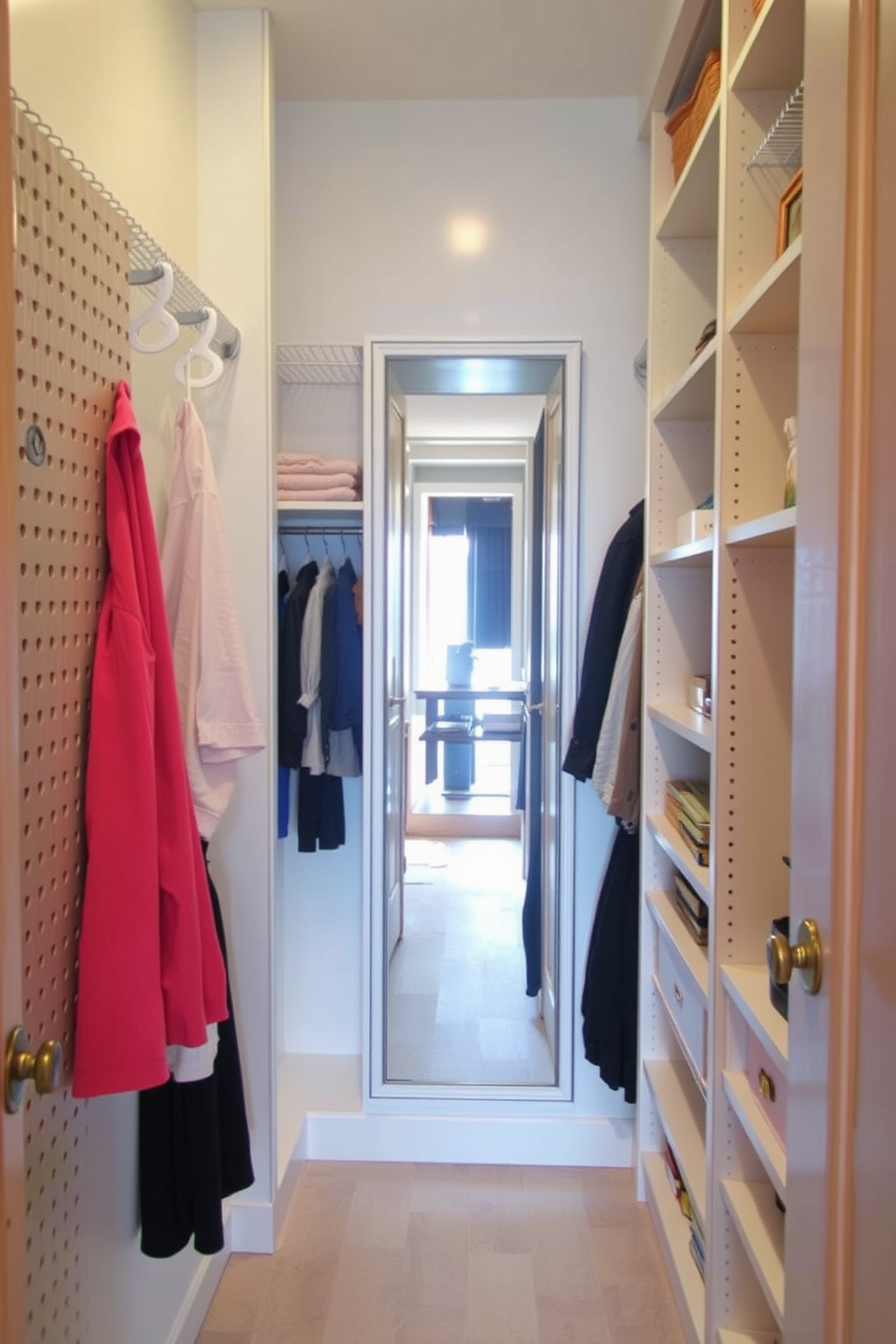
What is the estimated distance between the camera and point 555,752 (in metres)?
2.41

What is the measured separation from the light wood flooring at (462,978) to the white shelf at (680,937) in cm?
72

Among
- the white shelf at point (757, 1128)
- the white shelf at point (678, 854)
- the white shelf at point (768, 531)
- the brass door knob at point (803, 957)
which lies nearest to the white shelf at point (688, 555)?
the white shelf at point (768, 531)

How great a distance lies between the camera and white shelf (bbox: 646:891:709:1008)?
1.54 metres

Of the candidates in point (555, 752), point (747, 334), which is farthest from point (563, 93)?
point (555, 752)

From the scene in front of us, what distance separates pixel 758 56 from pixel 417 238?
114cm

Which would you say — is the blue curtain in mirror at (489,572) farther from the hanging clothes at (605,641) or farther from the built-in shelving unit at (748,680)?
the built-in shelving unit at (748,680)

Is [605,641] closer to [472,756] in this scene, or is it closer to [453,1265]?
[472,756]

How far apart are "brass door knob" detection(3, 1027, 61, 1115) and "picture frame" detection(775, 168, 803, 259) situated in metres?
1.38

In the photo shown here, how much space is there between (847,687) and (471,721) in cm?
249

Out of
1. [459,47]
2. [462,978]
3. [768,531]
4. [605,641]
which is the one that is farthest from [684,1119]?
[459,47]

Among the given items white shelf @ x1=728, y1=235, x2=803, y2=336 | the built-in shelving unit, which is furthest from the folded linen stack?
white shelf @ x1=728, y1=235, x2=803, y2=336

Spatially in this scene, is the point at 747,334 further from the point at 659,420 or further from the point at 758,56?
the point at 659,420

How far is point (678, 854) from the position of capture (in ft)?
5.65

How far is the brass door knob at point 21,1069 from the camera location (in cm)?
72
